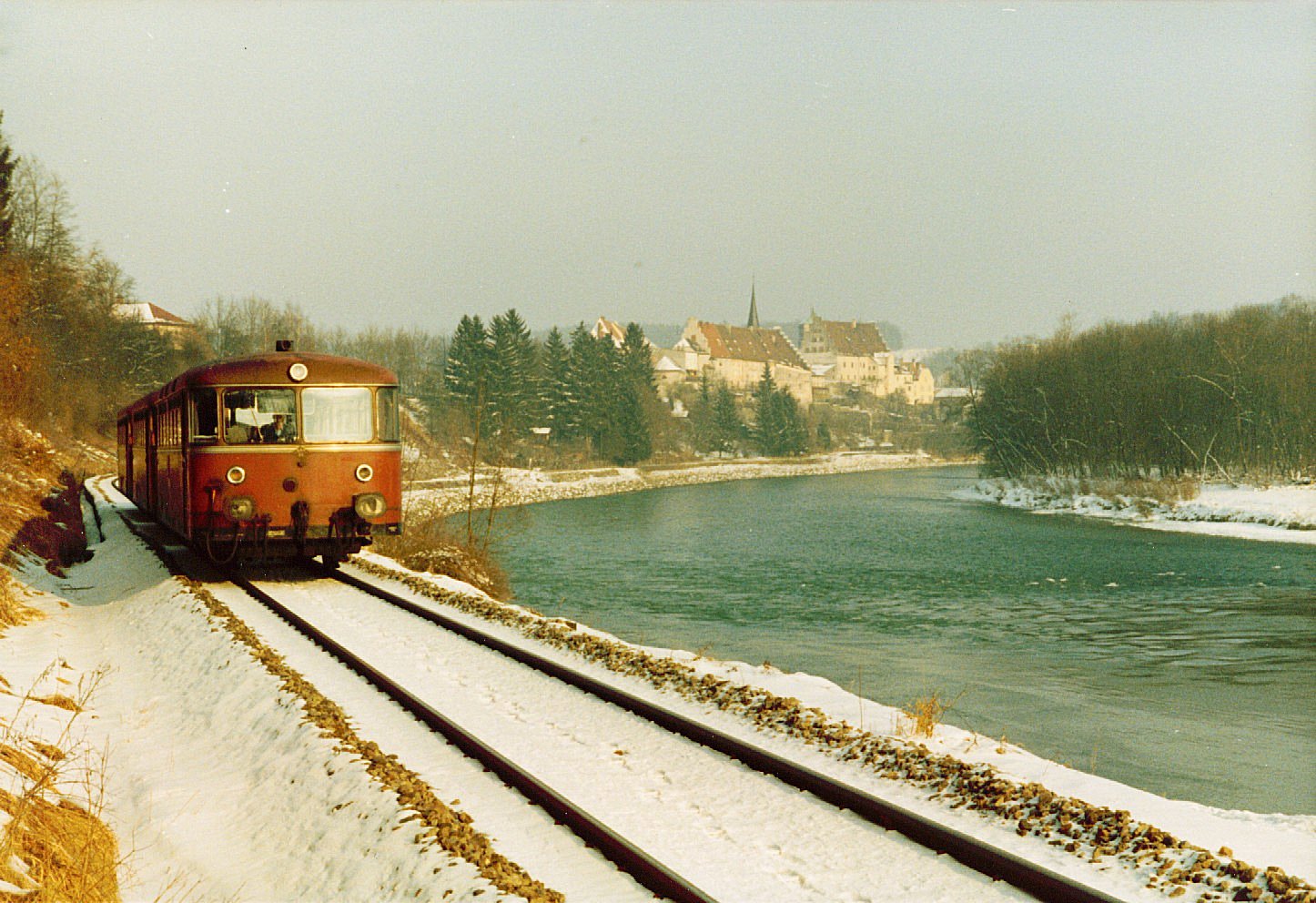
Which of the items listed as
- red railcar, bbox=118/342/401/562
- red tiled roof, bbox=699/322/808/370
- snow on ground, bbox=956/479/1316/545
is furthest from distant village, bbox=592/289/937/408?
red railcar, bbox=118/342/401/562

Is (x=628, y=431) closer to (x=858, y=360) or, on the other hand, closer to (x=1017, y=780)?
(x=1017, y=780)

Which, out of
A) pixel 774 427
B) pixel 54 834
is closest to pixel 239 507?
pixel 54 834

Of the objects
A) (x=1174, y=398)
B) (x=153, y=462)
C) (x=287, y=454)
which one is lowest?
(x=153, y=462)

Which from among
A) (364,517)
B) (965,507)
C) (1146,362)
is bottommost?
(965,507)

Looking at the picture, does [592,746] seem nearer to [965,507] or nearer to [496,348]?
[965,507]

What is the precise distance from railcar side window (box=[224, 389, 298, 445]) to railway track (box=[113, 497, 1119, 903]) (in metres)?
4.70

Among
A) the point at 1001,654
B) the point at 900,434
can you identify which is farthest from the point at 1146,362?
the point at 900,434

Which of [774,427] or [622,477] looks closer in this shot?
[622,477]

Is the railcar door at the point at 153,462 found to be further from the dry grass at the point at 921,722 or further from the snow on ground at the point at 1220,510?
the snow on ground at the point at 1220,510

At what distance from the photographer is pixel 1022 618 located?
22125mm

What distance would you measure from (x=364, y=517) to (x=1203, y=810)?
Result: 11.7 metres

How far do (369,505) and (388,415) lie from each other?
1.41 m

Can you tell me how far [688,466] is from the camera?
280 ft

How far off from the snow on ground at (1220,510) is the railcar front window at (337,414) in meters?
33.8
